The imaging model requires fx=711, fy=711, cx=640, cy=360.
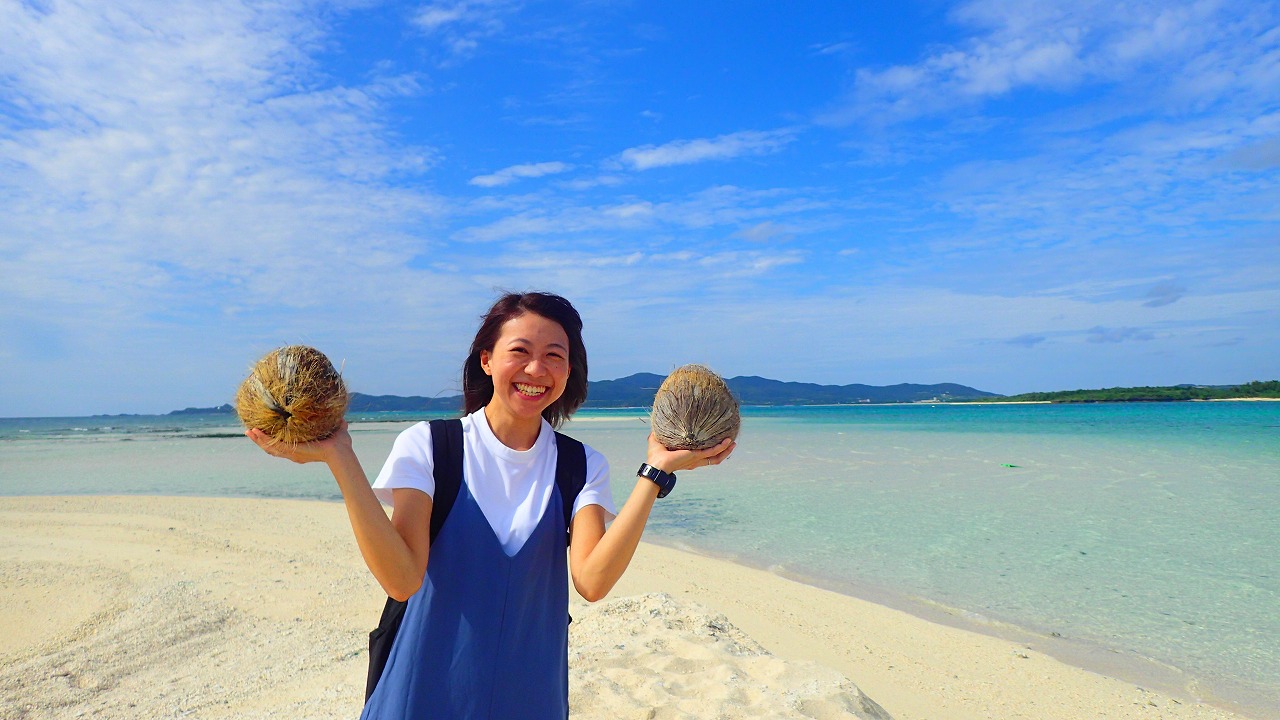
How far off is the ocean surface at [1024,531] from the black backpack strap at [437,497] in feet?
1.76

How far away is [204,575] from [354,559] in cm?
148

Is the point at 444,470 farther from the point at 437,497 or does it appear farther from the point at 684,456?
the point at 684,456

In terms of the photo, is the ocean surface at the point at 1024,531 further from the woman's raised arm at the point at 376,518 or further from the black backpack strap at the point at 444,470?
the woman's raised arm at the point at 376,518

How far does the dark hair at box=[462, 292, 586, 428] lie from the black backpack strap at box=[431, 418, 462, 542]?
0.31 meters

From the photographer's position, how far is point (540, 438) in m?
1.93

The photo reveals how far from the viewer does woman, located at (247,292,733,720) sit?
5.50 ft

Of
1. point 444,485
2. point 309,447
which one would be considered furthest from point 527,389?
point 309,447

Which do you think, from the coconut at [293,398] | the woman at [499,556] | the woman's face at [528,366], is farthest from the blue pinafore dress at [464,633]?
the coconut at [293,398]

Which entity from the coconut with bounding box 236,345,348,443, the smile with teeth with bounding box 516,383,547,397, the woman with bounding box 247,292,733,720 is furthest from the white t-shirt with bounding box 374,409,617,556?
the coconut with bounding box 236,345,348,443

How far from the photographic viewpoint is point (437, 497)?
174 cm

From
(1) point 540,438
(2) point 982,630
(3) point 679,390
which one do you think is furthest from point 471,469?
(2) point 982,630

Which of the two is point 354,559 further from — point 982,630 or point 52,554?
point 982,630

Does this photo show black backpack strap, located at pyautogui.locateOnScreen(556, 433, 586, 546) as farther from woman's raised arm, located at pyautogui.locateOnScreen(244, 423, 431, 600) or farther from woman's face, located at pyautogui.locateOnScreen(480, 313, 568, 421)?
woman's raised arm, located at pyautogui.locateOnScreen(244, 423, 431, 600)

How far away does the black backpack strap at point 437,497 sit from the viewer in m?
1.74
